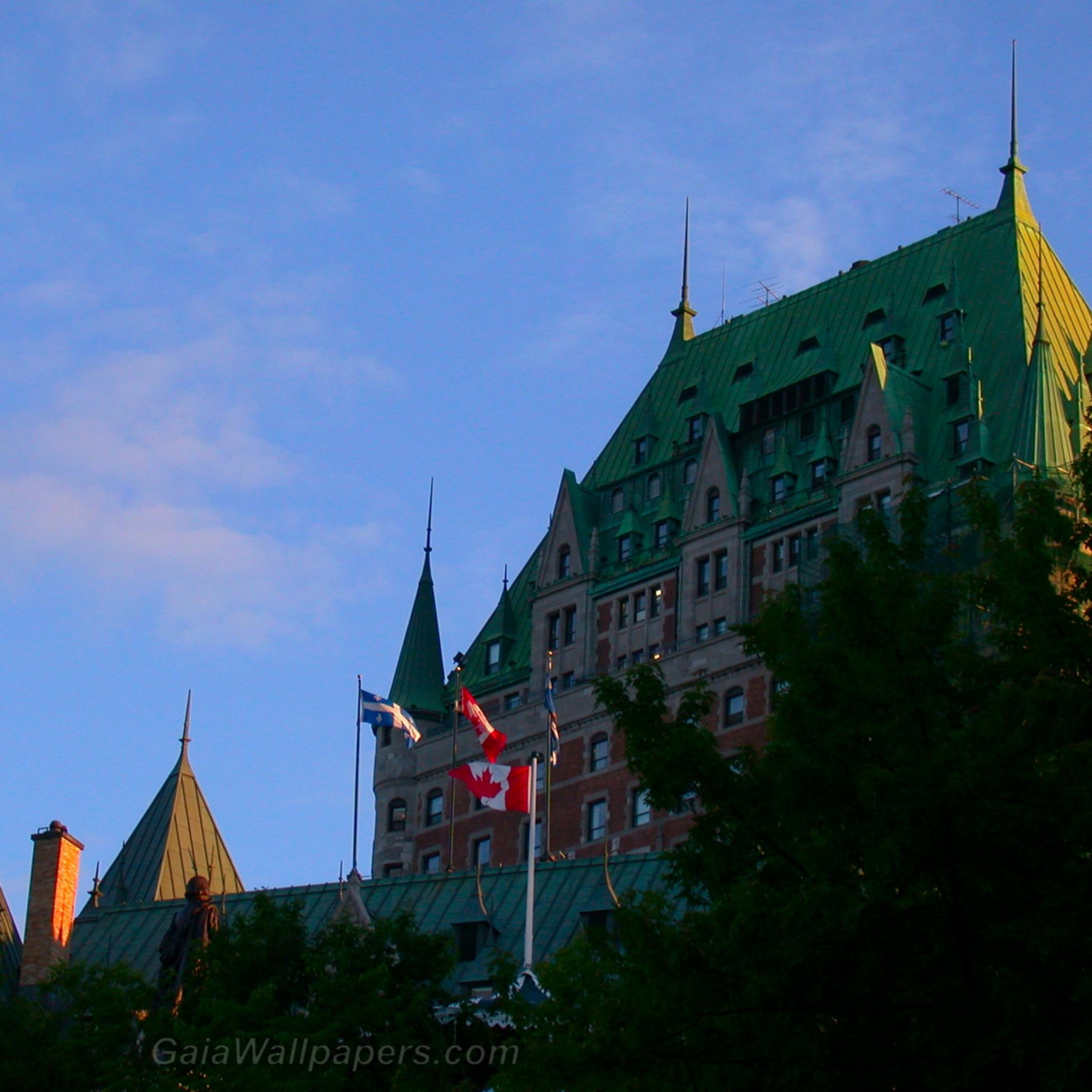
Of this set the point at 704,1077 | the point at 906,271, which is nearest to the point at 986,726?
the point at 704,1077

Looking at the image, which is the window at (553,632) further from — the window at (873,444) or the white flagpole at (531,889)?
the white flagpole at (531,889)

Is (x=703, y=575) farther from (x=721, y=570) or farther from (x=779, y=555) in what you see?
(x=779, y=555)

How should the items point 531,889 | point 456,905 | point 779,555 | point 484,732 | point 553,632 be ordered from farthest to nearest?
point 553,632 < point 779,555 < point 484,732 < point 456,905 < point 531,889

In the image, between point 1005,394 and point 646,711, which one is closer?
point 646,711

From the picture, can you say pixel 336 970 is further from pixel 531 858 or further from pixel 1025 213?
pixel 1025 213

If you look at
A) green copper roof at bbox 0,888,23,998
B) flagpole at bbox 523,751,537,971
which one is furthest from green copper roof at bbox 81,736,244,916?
flagpole at bbox 523,751,537,971

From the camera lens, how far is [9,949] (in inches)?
3127

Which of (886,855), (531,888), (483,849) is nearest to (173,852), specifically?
(483,849)

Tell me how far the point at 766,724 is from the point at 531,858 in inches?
970

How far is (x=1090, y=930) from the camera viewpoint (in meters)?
32.3

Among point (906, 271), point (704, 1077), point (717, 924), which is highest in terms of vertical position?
point (906, 271)

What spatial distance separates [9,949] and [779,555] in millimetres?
37558

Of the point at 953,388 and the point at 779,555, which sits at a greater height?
the point at 953,388

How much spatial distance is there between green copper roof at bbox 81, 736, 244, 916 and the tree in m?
57.9
